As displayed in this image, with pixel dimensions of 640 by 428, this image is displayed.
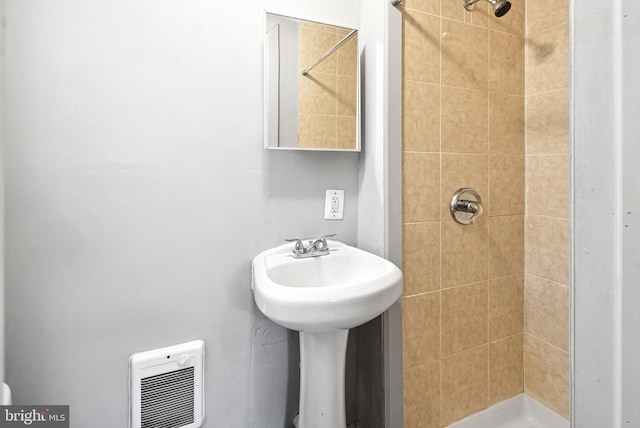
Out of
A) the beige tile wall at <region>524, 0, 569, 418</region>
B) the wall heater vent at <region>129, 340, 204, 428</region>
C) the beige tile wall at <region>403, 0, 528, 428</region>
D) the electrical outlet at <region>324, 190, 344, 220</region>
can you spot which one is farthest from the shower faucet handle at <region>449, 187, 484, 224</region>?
the wall heater vent at <region>129, 340, 204, 428</region>

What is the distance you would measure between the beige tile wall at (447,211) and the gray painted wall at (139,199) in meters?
0.44

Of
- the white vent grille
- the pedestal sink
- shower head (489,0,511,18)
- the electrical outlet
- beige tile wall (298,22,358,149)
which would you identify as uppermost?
shower head (489,0,511,18)

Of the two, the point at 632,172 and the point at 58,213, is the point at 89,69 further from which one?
the point at 632,172

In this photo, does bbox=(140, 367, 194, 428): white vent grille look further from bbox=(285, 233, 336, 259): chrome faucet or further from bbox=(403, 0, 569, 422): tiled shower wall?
bbox=(403, 0, 569, 422): tiled shower wall

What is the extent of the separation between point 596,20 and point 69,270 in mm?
1311

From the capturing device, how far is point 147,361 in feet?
3.47

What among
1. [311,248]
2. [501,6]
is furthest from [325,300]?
[501,6]

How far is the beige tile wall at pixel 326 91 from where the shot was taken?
123 centimetres

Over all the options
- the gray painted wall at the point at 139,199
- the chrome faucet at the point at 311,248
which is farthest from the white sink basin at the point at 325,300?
the gray painted wall at the point at 139,199

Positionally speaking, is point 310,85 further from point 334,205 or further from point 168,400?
point 168,400

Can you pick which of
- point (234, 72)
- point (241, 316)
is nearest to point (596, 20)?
point (234, 72)

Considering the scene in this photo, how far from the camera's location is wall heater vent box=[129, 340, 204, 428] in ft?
3.45

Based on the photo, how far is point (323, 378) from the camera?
1090 millimetres

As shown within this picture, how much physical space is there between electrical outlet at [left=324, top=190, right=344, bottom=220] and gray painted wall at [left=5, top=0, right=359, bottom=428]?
0.07 meters
